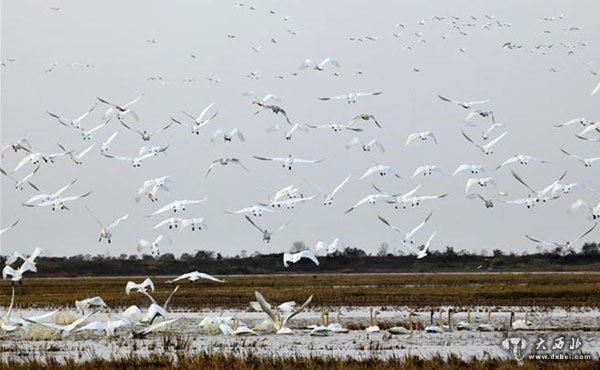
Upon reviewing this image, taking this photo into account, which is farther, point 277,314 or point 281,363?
point 277,314

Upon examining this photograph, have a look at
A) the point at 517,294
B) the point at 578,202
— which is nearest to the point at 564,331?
the point at 578,202

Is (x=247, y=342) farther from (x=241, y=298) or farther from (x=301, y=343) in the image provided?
(x=241, y=298)

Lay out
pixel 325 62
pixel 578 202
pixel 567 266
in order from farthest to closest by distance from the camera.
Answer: pixel 567 266 < pixel 325 62 < pixel 578 202

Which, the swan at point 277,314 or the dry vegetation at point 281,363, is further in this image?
the swan at point 277,314

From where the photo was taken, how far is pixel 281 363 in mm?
24859

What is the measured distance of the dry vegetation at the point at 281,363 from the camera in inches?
945

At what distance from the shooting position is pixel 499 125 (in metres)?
38.2

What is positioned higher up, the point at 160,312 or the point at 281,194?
the point at 281,194

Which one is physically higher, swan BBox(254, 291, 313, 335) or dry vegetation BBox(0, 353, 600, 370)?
swan BBox(254, 291, 313, 335)

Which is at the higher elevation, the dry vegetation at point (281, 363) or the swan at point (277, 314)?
the swan at point (277, 314)

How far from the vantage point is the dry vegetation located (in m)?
24.0

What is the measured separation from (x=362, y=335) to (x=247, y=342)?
132 inches

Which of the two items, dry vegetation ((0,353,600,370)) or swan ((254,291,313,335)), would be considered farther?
swan ((254,291,313,335))

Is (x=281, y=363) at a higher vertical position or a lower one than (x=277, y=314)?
lower
